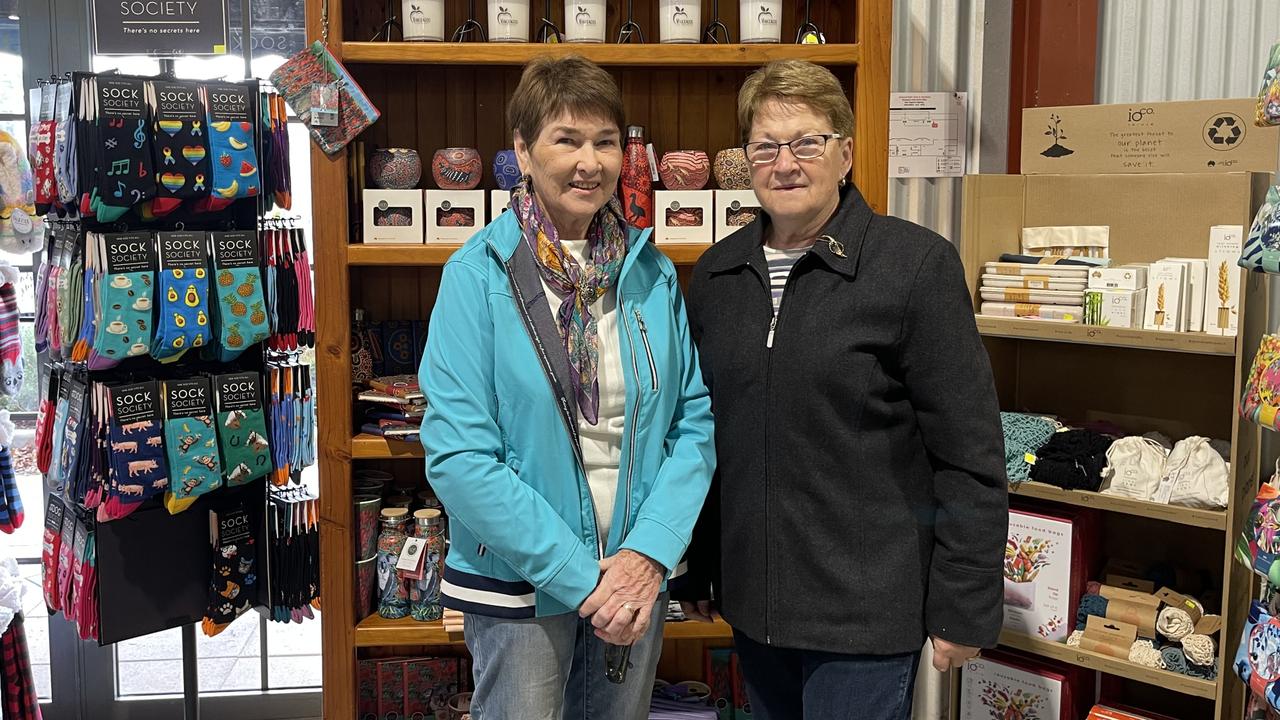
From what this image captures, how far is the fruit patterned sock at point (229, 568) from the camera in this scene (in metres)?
2.51

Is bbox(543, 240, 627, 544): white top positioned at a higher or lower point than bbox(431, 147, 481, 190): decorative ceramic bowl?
lower

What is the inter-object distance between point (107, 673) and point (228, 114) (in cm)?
178

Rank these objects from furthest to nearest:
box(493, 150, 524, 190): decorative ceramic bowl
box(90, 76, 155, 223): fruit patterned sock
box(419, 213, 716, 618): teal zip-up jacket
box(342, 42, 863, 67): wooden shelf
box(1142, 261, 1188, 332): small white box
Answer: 1. box(493, 150, 524, 190): decorative ceramic bowl
2. box(342, 42, 863, 67): wooden shelf
3. box(1142, 261, 1188, 332): small white box
4. box(90, 76, 155, 223): fruit patterned sock
5. box(419, 213, 716, 618): teal zip-up jacket

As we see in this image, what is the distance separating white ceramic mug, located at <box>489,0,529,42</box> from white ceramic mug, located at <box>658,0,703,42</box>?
33 centimetres

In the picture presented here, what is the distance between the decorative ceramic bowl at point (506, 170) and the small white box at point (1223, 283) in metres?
1.60

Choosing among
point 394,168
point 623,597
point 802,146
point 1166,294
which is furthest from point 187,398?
point 1166,294

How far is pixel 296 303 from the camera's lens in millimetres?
2531

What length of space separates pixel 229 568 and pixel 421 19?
1385 mm

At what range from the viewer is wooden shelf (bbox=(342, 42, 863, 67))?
2.46 metres

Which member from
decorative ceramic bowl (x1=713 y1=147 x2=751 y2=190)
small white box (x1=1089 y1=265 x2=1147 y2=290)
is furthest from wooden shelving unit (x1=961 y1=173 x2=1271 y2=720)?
decorative ceramic bowl (x1=713 y1=147 x2=751 y2=190)

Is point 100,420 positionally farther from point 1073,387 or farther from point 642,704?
point 1073,387

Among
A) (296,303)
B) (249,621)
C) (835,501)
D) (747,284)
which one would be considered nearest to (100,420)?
(296,303)

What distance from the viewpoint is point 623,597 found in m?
1.70

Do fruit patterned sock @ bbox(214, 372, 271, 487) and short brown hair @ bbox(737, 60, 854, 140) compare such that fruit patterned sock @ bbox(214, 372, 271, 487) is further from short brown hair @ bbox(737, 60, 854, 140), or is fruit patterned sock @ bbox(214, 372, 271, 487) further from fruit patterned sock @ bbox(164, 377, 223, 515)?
short brown hair @ bbox(737, 60, 854, 140)
